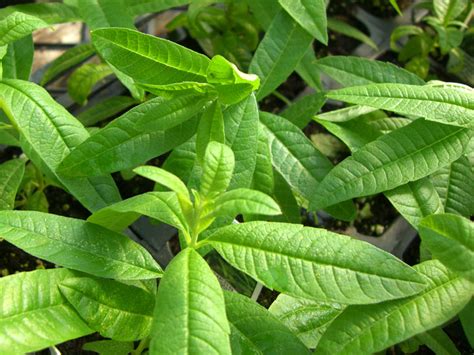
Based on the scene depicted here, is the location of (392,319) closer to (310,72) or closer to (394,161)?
(394,161)

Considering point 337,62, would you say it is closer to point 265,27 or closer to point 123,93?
point 265,27

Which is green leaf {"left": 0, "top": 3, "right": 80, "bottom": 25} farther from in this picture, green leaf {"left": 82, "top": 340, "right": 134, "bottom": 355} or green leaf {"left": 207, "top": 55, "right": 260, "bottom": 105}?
green leaf {"left": 82, "top": 340, "right": 134, "bottom": 355}

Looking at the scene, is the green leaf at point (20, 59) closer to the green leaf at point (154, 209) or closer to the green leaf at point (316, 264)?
the green leaf at point (154, 209)

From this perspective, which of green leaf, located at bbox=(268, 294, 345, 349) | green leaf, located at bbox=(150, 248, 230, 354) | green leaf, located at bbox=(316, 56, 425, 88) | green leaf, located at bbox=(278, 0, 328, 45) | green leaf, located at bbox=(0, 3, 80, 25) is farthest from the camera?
green leaf, located at bbox=(0, 3, 80, 25)

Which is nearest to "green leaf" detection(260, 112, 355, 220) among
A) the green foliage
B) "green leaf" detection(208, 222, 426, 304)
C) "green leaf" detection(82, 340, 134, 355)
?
the green foliage

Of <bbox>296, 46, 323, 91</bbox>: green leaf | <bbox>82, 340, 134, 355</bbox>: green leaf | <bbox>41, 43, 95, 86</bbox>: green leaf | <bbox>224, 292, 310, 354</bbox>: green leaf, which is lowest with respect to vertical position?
<bbox>82, 340, 134, 355</bbox>: green leaf

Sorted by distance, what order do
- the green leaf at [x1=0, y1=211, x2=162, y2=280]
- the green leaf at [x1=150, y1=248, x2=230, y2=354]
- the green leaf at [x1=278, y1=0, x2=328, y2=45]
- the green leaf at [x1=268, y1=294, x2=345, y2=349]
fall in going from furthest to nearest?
the green leaf at [x1=278, y1=0, x2=328, y2=45]
the green leaf at [x1=268, y1=294, x2=345, y2=349]
the green leaf at [x1=0, y1=211, x2=162, y2=280]
the green leaf at [x1=150, y1=248, x2=230, y2=354]

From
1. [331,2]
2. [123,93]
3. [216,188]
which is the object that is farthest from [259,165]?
[331,2]
